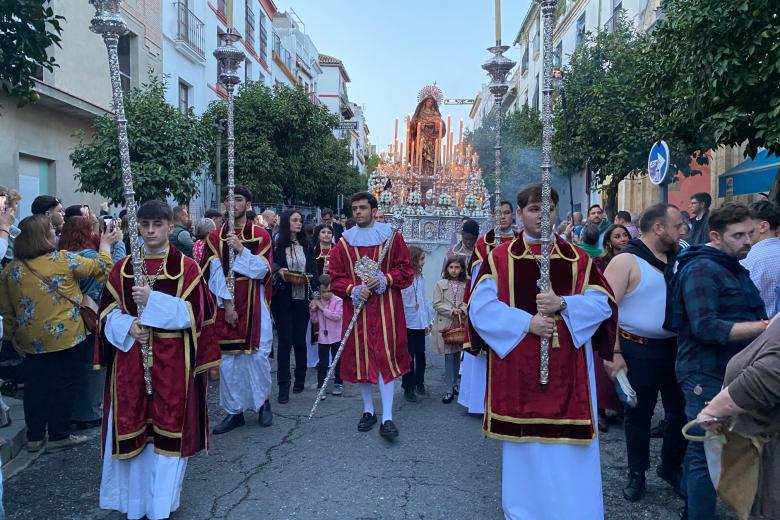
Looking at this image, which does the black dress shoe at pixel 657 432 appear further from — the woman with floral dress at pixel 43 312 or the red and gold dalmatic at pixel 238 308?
the woman with floral dress at pixel 43 312

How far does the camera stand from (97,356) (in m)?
4.24

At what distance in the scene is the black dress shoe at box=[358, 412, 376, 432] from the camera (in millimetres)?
5824

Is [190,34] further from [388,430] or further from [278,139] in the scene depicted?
[388,430]

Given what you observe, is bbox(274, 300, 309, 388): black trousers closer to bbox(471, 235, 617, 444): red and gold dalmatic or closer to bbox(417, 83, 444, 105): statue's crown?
bbox(471, 235, 617, 444): red and gold dalmatic

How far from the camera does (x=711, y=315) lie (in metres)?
3.60

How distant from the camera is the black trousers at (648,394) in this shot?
4.29 metres

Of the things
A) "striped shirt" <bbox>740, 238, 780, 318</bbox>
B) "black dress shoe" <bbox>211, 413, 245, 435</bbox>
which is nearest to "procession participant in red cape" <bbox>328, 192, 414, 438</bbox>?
"black dress shoe" <bbox>211, 413, 245, 435</bbox>

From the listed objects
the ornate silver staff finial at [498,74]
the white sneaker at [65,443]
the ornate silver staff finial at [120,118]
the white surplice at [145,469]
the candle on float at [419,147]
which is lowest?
the white sneaker at [65,443]

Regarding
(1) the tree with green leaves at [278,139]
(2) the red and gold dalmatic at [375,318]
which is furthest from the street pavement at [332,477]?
(1) the tree with green leaves at [278,139]

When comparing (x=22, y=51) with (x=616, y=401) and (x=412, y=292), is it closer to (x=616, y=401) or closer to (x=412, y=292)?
(x=412, y=292)

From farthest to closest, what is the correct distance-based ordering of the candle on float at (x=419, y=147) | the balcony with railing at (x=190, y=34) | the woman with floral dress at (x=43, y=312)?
1. the balcony with railing at (x=190, y=34)
2. the candle on float at (x=419, y=147)
3. the woman with floral dress at (x=43, y=312)

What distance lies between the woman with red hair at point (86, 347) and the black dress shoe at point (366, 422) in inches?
90.0

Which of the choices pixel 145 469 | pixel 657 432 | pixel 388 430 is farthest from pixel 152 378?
pixel 657 432

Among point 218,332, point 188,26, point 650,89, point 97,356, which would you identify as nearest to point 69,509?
point 97,356
